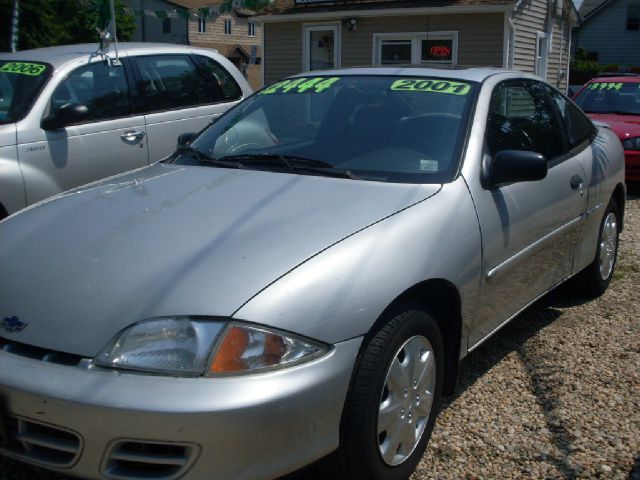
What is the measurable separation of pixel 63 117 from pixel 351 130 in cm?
261

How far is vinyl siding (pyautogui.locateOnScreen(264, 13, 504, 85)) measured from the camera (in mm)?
16312

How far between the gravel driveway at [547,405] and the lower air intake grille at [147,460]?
0.80 metres

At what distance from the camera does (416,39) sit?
55.8ft

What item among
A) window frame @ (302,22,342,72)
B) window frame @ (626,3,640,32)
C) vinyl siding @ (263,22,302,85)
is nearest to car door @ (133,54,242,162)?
window frame @ (302,22,342,72)

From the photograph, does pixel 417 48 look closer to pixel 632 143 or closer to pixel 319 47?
pixel 319 47

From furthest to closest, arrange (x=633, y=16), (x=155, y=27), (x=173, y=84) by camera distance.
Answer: (x=155, y=27) < (x=633, y=16) < (x=173, y=84)

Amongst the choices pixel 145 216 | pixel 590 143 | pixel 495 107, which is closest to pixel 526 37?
pixel 590 143

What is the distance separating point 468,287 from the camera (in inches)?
124

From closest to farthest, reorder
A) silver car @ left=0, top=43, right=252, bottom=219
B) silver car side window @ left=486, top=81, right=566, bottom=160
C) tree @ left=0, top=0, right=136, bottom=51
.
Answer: silver car side window @ left=486, top=81, right=566, bottom=160 → silver car @ left=0, top=43, right=252, bottom=219 → tree @ left=0, top=0, right=136, bottom=51

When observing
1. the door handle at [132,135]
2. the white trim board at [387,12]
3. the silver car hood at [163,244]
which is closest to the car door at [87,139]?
the door handle at [132,135]

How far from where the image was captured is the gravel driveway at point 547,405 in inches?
123

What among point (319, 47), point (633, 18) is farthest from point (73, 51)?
point (633, 18)

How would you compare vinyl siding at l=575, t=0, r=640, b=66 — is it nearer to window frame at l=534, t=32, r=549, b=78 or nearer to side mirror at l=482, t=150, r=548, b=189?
window frame at l=534, t=32, r=549, b=78

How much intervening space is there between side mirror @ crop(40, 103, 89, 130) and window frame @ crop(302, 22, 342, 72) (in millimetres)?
12677
